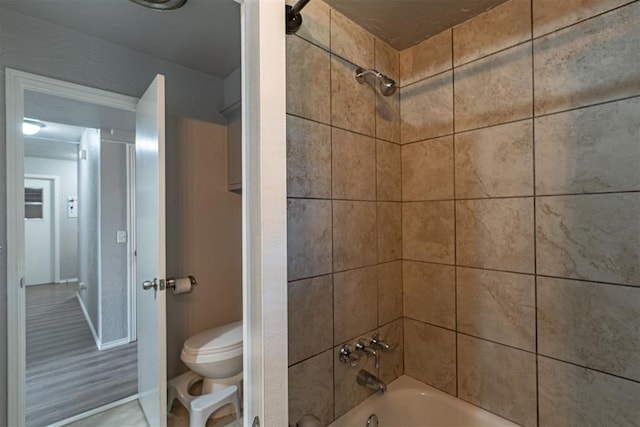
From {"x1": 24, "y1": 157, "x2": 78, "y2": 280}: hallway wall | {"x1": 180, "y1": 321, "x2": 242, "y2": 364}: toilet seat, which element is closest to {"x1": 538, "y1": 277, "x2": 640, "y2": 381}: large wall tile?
{"x1": 180, "y1": 321, "x2": 242, "y2": 364}: toilet seat

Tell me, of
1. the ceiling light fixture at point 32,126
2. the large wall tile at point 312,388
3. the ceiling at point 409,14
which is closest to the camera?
the large wall tile at point 312,388

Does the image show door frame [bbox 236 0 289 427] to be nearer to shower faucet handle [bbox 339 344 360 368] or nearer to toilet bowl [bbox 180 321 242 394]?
shower faucet handle [bbox 339 344 360 368]

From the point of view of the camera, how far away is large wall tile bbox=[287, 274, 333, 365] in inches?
38.5

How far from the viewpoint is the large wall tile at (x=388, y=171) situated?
1312 millimetres

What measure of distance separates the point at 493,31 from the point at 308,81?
2.73ft

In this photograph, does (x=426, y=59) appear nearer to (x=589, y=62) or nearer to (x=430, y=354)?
(x=589, y=62)

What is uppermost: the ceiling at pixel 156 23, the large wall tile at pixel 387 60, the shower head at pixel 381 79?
the ceiling at pixel 156 23

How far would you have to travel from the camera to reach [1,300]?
1288 millimetres

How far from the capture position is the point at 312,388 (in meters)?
1.03

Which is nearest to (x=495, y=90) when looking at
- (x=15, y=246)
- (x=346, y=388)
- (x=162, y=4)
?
(x=346, y=388)

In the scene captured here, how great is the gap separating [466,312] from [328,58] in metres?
1.27

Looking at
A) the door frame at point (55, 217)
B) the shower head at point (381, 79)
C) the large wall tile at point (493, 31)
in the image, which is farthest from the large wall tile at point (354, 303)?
the door frame at point (55, 217)

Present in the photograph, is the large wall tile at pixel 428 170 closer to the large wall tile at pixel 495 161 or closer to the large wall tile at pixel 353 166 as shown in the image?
the large wall tile at pixel 495 161

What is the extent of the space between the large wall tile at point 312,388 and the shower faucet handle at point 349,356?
0.06 metres
